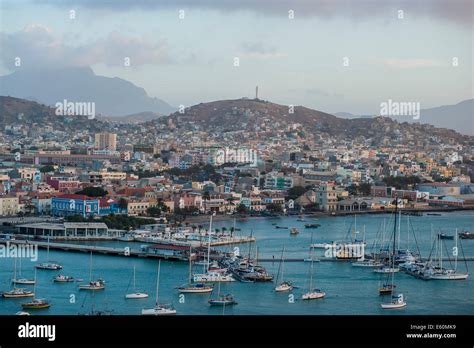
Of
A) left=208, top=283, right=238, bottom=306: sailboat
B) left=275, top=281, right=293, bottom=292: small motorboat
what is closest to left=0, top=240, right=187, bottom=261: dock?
left=275, top=281, right=293, bottom=292: small motorboat

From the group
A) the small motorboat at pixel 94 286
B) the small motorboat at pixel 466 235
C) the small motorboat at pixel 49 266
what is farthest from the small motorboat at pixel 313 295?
the small motorboat at pixel 466 235

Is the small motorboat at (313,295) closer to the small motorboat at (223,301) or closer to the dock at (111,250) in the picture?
the small motorboat at (223,301)

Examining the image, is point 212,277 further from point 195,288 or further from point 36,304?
point 36,304

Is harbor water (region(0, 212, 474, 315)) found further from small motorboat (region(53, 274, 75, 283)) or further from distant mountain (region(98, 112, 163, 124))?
distant mountain (region(98, 112, 163, 124))

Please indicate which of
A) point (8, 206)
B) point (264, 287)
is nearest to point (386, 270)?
point (264, 287)

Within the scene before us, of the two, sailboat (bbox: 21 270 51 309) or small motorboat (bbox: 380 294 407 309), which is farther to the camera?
small motorboat (bbox: 380 294 407 309)

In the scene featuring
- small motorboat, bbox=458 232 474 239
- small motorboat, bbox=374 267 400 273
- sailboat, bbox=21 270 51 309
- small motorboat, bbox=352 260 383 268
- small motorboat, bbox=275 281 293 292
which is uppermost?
small motorboat, bbox=458 232 474 239
